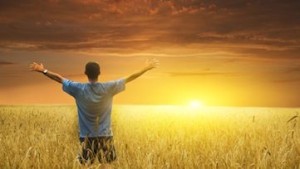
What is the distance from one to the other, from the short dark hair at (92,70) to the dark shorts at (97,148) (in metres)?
0.75

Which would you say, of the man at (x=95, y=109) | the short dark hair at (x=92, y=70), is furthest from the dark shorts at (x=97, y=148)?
the short dark hair at (x=92, y=70)

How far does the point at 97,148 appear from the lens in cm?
612

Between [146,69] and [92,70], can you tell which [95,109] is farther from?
[146,69]

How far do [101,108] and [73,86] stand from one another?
0.44 metres

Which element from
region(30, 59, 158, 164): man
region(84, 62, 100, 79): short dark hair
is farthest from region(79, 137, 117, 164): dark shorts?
region(84, 62, 100, 79): short dark hair

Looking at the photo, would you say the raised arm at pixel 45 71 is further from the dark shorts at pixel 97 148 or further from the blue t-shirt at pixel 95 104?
the dark shorts at pixel 97 148

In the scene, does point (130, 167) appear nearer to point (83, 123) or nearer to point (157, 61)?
point (83, 123)

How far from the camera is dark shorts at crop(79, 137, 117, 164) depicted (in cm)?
602

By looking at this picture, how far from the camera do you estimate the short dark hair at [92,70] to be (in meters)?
6.03

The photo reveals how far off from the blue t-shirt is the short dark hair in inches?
3.9

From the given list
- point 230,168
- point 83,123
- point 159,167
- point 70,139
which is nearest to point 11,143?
point 70,139

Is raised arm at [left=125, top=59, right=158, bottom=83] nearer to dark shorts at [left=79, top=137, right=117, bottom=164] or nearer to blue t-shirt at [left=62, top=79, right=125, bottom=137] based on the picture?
blue t-shirt at [left=62, top=79, right=125, bottom=137]

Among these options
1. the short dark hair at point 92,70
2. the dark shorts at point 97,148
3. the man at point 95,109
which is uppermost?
the short dark hair at point 92,70

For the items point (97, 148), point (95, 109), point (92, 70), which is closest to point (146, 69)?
point (92, 70)
